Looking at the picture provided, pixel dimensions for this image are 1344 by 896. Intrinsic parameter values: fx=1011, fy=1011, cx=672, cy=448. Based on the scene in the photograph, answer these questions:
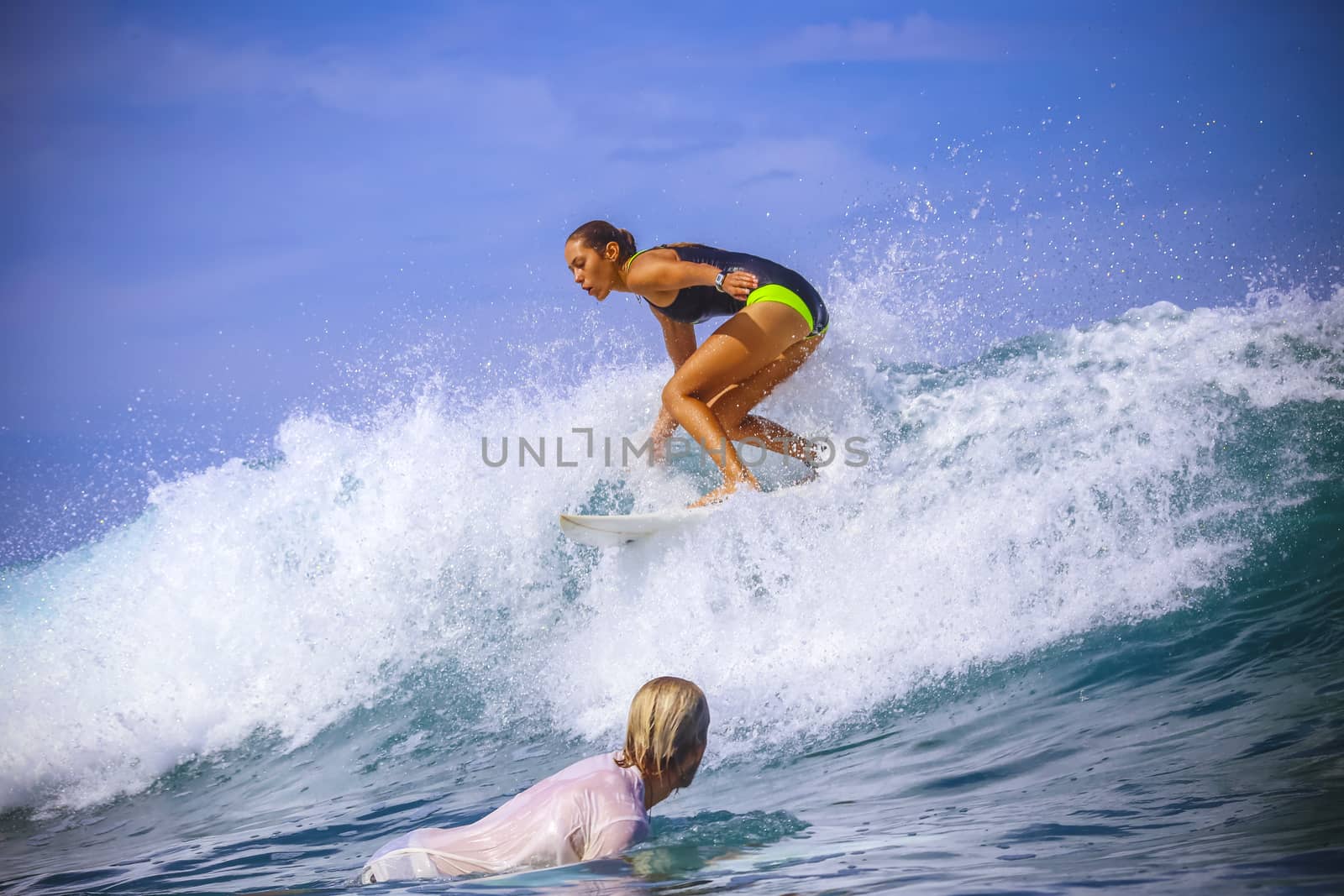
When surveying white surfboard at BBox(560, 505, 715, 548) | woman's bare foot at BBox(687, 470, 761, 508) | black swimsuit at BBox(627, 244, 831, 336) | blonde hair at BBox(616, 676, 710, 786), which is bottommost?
blonde hair at BBox(616, 676, 710, 786)

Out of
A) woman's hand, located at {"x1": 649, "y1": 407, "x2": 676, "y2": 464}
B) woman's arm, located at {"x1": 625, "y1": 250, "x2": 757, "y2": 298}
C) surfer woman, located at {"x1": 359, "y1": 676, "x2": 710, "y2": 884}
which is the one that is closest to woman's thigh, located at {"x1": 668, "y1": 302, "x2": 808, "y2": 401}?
woman's arm, located at {"x1": 625, "y1": 250, "x2": 757, "y2": 298}

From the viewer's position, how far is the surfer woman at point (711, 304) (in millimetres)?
4906

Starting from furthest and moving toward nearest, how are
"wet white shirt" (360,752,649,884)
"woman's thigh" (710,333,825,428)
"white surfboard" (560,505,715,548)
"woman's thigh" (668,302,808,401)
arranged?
"woman's thigh" (710,333,825,428) → "woman's thigh" (668,302,808,401) → "white surfboard" (560,505,715,548) → "wet white shirt" (360,752,649,884)

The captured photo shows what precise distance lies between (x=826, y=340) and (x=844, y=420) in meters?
0.48

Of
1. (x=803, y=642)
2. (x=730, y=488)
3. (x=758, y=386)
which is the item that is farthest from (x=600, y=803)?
(x=758, y=386)

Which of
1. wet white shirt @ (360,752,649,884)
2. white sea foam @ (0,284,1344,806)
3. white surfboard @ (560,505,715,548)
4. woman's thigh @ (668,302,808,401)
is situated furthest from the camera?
woman's thigh @ (668,302,808,401)

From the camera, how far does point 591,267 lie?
4891mm

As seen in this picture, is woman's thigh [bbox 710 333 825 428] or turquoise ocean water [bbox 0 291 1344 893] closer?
turquoise ocean water [bbox 0 291 1344 893]

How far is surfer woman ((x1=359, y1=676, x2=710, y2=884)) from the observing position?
2184 millimetres

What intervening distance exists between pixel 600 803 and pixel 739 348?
311cm

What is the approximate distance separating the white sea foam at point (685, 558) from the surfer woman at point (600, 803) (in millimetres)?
1633

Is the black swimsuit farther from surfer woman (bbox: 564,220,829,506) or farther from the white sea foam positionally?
the white sea foam

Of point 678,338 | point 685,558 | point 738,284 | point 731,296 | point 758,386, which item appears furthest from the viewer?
point 678,338

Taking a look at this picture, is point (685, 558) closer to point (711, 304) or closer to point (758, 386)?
point (758, 386)
